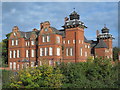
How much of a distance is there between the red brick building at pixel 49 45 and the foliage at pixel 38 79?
47.1ft

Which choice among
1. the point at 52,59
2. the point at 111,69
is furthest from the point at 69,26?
the point at 111,69

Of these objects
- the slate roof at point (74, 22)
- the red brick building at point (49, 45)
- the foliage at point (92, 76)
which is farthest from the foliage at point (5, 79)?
the slate roof at point (74, 22)

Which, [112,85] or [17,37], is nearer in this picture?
[112,85]

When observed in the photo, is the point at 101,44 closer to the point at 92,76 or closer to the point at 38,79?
the point at 92,76

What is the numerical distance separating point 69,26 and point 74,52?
19.1ft

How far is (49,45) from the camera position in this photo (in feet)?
119

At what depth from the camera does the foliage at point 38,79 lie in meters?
16.6

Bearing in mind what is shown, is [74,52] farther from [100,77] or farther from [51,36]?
[100,77]

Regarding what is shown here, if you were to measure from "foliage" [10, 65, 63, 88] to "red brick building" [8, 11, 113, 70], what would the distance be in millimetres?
14347

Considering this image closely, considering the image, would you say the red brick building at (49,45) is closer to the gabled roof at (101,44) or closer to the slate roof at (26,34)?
the slate roof at (26,34)

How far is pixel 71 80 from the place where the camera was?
60.7ft

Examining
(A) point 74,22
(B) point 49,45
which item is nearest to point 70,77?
(B) point 49,45

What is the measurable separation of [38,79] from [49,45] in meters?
18.7

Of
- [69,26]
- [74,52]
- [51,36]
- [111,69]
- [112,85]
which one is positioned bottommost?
[112,85]
